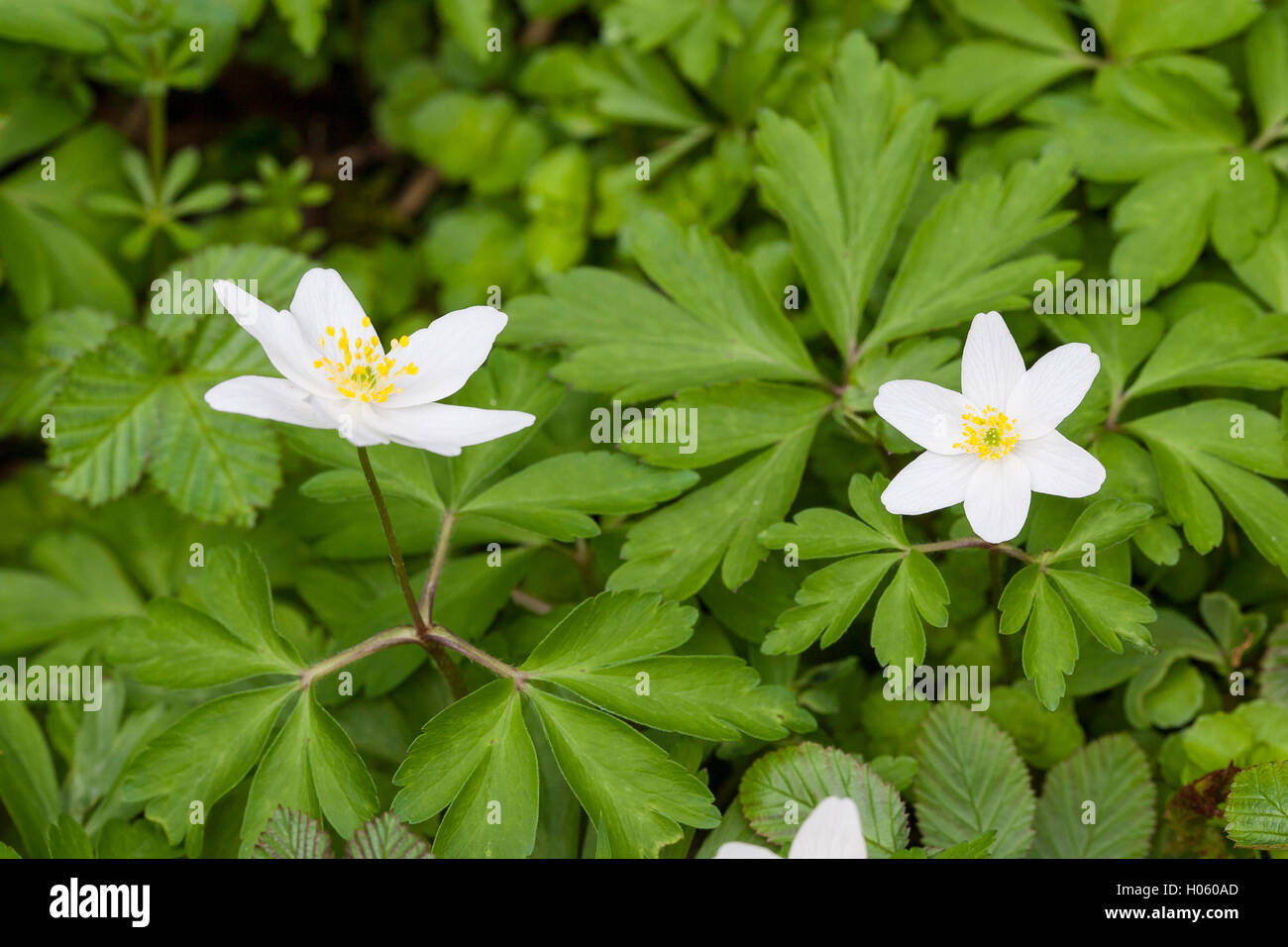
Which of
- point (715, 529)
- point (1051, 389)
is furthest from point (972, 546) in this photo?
point (715, 529)

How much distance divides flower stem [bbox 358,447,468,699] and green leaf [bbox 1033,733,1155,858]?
1420 mm

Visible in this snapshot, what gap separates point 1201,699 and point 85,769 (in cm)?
285

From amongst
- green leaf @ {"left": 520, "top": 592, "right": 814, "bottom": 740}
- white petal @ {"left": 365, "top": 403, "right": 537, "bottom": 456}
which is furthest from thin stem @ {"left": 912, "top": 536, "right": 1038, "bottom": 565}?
white petal @ {"left": 365, "top": 403, "right": 537, "bottom": 456}

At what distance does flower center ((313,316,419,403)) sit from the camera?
2119 mm

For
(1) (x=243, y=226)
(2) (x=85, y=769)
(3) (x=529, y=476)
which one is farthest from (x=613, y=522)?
(1) (x=243, y=226)

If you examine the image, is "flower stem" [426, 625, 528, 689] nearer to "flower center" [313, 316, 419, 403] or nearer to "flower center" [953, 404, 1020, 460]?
"flower center" [313, 316, 419, 403]

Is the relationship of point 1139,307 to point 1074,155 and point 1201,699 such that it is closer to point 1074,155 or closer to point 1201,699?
point 1074,155

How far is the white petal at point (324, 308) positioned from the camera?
2.19 meters

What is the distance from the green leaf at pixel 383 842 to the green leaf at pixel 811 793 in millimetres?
704

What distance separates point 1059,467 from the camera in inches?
81.6

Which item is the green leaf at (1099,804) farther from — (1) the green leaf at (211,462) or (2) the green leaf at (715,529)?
(1) the green leaf at (211,462)
